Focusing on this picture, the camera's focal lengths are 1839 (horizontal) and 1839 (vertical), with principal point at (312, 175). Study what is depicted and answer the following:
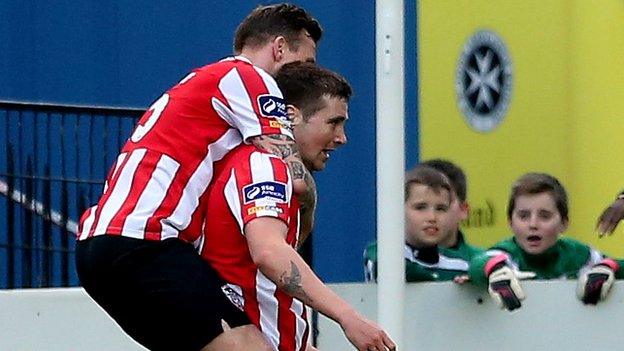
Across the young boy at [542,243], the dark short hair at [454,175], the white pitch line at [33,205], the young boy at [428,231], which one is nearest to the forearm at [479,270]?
the young boy at [542,243]

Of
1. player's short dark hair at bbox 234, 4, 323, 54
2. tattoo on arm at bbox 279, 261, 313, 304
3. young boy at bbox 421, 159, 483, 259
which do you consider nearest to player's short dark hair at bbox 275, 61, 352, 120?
player's short dark hair at bbox 234, 4, 323, 54

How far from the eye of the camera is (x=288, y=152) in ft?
16.8

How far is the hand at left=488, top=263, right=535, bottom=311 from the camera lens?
6.65 m

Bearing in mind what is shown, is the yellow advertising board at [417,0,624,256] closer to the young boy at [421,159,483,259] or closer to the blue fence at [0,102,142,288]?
the blue fence at [0,102,142,288]

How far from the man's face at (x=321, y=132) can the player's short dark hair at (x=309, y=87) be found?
0.02 m

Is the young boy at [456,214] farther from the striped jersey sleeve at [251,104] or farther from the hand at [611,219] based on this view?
the striped jersey sleeve at [251,104]

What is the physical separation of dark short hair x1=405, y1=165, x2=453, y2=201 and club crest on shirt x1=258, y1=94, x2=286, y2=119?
2053 mm

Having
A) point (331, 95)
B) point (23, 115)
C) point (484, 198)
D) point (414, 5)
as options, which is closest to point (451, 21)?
point (414, 5)

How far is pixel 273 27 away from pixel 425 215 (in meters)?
1.71

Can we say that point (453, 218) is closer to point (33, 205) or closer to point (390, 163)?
point (390, 163)

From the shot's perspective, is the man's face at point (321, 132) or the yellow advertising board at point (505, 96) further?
the yellow advertising board at point (505, 96)

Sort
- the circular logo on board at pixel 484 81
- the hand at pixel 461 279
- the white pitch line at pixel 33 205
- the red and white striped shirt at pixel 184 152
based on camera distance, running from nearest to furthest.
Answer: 1. the red and white striped shirt at pixel 184 152
2. the hand at pixel 461 279
3. the white pitch line at pixel 33 205
4. the circular logo on board at pixel 484 81

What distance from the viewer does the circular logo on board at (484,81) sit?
10.0 metres

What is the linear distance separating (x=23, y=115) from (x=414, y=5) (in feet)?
7.15
